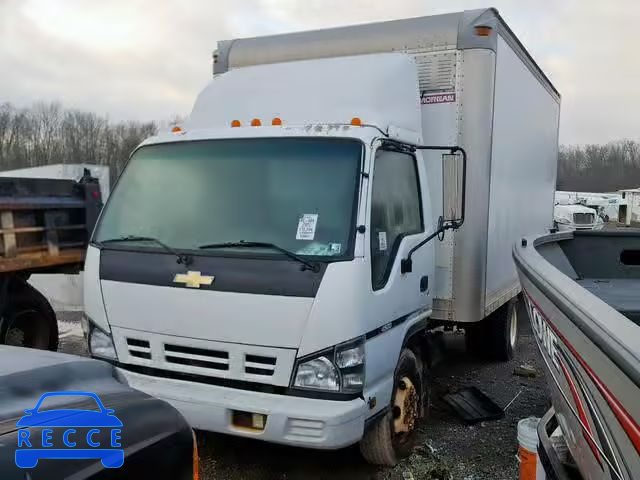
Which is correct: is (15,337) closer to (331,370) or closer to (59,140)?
(331,370)

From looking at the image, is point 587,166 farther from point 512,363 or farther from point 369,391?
point 369,391

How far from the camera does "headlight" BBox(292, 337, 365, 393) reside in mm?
3307

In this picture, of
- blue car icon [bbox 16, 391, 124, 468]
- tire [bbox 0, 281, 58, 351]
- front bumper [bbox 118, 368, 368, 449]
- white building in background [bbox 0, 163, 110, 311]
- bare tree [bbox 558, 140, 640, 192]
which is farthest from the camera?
bare tree [bbox 558, 140, 640, 192]

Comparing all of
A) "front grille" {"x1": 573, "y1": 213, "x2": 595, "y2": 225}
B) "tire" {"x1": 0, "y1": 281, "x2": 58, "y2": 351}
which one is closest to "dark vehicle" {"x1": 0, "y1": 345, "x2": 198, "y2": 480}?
"tire" {"x1": 0, "y1": 281, "x2": 58, "y2": 351}

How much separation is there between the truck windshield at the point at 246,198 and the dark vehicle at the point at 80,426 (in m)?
1.55

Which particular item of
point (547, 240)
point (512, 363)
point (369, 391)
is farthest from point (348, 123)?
point (512, 363)

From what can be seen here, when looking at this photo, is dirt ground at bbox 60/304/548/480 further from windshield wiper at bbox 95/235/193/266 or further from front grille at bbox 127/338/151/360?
windshield wiper at bbox 95/235/193/266

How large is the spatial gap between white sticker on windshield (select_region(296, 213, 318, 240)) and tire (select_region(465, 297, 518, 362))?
11.5ft

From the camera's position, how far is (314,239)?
3490 millimetres

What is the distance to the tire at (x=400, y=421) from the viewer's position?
3.89 m

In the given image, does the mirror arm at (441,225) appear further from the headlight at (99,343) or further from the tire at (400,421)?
the headlight at (99,343)

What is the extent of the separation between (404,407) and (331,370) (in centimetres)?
110

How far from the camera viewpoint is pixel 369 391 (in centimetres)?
348

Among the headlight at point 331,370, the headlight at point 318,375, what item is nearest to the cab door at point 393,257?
the headlight at point 331,370
